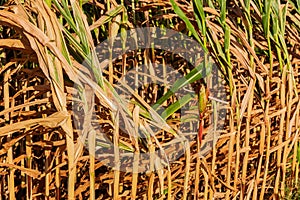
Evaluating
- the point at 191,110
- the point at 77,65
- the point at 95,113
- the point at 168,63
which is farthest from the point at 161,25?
the point at 77,65

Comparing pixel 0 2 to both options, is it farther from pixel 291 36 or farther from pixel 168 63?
pixel 291 36

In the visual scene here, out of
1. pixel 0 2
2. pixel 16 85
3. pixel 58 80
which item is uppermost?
pixel 0 2

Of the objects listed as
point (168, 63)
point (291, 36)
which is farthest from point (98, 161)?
point (291, 36)

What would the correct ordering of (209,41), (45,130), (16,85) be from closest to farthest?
(45,130) < (209,41) < (16,85)

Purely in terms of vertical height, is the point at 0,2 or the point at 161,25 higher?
the point at 0,2

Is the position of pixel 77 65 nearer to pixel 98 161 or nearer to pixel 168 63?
pixel 98 161

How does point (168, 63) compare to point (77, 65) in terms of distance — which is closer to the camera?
point (77, 65)

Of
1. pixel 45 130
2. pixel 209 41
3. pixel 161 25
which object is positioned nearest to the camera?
pixel 45 130
